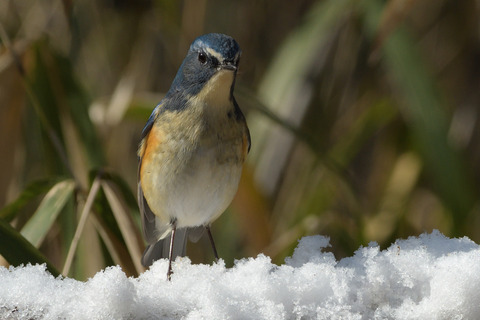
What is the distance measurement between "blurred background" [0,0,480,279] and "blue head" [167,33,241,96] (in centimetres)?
37

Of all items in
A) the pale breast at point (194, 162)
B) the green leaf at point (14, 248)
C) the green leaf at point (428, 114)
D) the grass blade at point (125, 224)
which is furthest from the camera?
the green leaf at point (428, 114)

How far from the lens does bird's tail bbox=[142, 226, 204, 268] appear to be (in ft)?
7.70

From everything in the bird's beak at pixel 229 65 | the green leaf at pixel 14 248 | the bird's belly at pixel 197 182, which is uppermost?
the bird's beak at pixel 229 65

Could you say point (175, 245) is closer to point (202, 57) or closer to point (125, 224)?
point (125, 224)

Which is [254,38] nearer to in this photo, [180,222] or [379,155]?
[379,155]

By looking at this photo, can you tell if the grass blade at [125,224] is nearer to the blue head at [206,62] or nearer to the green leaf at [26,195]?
the green leaf at [26,195]

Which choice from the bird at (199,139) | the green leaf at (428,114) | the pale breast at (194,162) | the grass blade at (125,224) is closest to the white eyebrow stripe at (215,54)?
the bird at (199,139)

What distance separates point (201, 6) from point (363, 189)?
1408 millimetres

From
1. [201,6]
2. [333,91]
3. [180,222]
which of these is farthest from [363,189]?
[180,222]

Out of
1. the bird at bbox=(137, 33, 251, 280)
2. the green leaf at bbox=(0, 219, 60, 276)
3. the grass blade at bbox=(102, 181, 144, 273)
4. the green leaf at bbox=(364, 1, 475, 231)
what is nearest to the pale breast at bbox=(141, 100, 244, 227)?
the bird at bbox=(137, 33, 251, 280)

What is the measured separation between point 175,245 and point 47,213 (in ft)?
2.05

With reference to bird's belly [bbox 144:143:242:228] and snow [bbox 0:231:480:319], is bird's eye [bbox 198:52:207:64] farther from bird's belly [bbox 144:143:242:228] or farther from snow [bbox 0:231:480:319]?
snow [bbox 0:231:480:319]

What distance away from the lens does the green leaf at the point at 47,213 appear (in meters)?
1.92

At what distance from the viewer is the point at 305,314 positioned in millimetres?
1122
